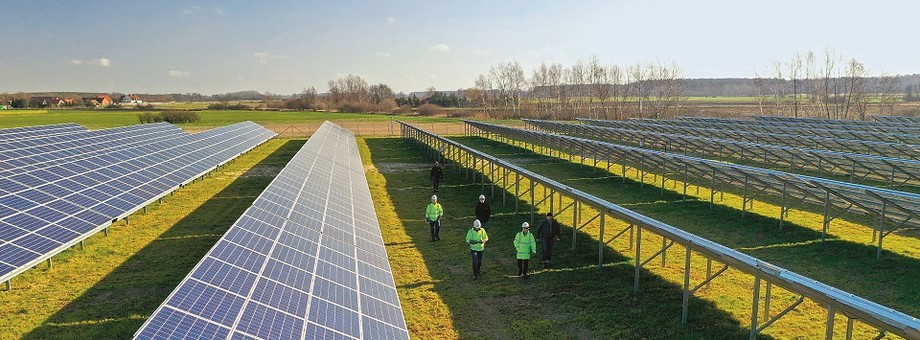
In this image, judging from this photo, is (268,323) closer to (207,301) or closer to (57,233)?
(207,301)

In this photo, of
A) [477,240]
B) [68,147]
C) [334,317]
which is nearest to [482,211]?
[477,240]

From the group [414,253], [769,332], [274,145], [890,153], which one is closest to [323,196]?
[414,253]

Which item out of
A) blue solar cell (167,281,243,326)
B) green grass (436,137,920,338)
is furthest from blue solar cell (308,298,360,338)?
green grass (436,137,920,338)

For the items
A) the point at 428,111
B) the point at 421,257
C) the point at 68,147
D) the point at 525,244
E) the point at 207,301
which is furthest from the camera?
the point at 428,111

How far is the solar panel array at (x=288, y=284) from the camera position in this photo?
7.57 m

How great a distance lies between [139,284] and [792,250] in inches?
774

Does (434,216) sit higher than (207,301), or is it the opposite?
(207,301)

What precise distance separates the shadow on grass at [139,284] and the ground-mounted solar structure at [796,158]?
89.4 ft

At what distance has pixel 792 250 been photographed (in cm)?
1728

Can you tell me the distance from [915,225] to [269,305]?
19.0 metres

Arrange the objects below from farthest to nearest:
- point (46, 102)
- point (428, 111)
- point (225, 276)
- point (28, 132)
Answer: point (46, 102) < point (428, 111) < point (28, 132) < point (225, 276)

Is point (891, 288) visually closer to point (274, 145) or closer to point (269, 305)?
point (269, 305)

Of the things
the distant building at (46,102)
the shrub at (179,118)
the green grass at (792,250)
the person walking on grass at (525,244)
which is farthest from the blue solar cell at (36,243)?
the distant building at (46,102)

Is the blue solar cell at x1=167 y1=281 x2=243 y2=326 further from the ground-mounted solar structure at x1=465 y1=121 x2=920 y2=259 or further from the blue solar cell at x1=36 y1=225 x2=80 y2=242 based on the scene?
the ground-mounted solar structure at x1=465 y1=121 x2=920 y2=259
